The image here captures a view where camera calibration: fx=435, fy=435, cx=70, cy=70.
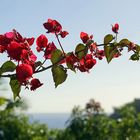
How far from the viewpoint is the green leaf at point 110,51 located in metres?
3.09

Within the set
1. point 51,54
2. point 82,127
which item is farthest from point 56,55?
point 82,127

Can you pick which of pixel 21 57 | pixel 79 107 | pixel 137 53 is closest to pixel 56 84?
pixel 21 57

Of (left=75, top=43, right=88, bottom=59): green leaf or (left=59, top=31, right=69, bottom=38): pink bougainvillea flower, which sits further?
(left=59, top=31, right=69, bottom=38): pink bougainvillea flower

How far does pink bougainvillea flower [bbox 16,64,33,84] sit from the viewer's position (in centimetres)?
250

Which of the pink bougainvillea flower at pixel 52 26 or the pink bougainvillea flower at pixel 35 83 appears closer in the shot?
the pink bougainvillea flower at pixel 35 83

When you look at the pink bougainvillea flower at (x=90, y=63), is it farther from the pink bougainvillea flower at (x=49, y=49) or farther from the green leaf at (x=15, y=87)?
the green leaf at (x=15, y=87)

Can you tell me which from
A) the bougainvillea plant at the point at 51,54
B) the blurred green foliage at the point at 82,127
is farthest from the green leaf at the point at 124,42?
the blurred green foliage at the point at 82,127

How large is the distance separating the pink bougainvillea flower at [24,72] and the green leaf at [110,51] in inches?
29.1

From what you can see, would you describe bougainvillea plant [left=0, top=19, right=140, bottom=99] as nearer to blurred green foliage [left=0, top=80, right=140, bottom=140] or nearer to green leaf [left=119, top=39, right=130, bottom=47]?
green leaf [left=119, top=39, right=130, bottom=47]

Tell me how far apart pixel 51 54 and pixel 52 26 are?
0.30 meters

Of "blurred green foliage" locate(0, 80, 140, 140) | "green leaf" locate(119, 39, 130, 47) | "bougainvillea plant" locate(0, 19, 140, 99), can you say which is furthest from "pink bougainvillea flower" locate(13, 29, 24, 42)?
"blurred green foliage" locate(0, 80, 140, 140)

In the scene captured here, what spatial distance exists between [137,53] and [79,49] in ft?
1.44

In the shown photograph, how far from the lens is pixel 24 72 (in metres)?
2.50

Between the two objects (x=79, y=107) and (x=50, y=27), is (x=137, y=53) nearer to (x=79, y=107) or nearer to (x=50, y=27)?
(x=50, y=27)
